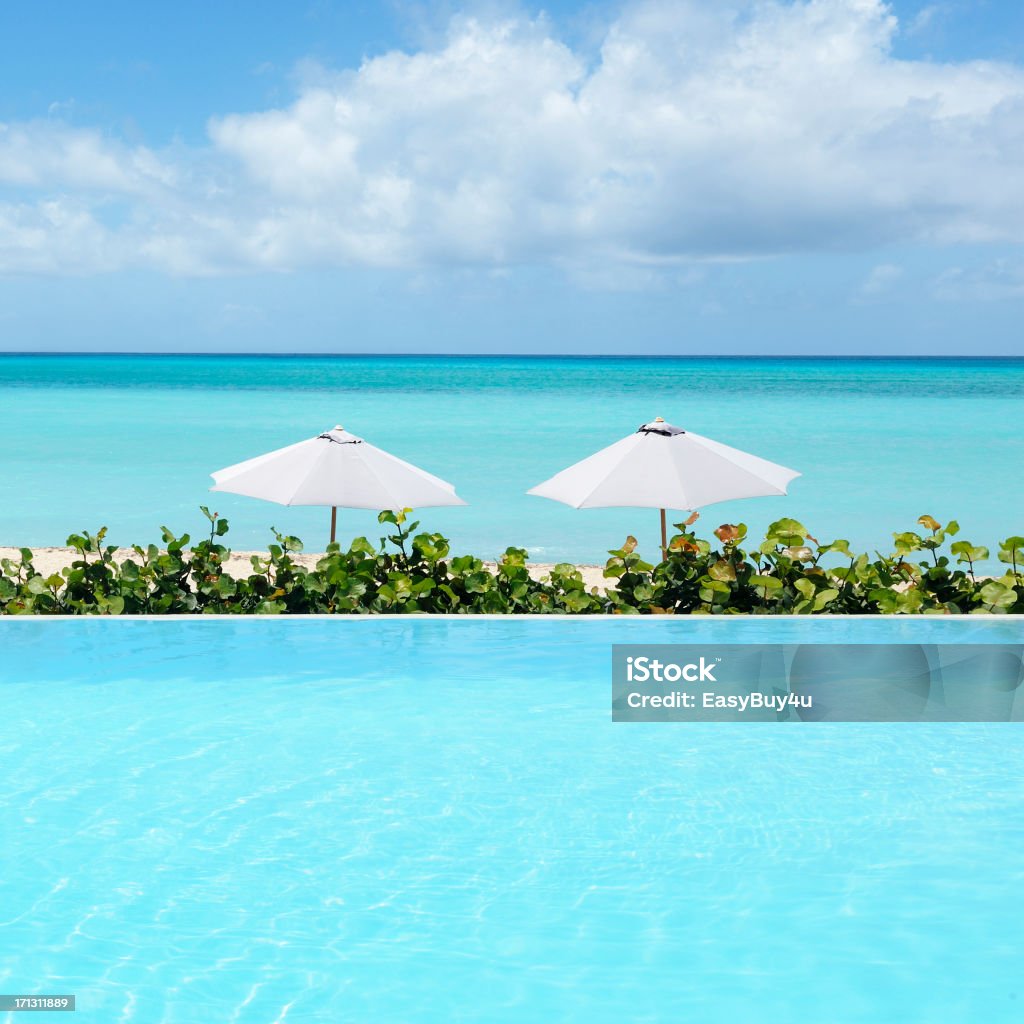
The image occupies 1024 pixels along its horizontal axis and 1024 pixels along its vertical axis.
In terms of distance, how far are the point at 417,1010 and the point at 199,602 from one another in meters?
3.82

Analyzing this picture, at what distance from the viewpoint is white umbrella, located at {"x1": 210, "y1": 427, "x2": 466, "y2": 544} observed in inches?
352

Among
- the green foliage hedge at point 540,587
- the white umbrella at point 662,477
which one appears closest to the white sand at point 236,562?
the white umbrella at point 662,477

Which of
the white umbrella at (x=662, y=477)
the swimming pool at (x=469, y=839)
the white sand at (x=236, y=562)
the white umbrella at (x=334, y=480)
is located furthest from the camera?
the white sand at (x=236, y=562)

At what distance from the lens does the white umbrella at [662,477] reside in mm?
8422

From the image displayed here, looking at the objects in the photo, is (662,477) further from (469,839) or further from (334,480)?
(469,839)

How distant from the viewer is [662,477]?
27.9 ft

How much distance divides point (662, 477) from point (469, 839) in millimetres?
4540

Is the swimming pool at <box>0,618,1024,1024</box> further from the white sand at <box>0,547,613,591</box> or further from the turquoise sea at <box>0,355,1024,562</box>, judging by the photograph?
the turquoise sea at <box>0,355,1024,562</box>

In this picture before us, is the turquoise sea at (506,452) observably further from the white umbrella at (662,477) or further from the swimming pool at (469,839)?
the swimming pool at (469,839)

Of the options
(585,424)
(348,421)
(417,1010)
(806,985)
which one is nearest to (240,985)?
(417,1010)

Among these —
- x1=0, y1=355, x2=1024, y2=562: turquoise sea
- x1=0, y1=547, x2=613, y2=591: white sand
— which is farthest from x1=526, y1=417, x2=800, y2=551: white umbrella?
x1=0, y1=355, x2=1024, y2=562: turquoise sea

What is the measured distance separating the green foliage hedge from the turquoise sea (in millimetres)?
5848

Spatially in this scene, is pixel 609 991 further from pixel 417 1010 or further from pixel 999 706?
pixel 999 706

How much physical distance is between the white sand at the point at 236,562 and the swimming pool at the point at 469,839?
4.51 meters
